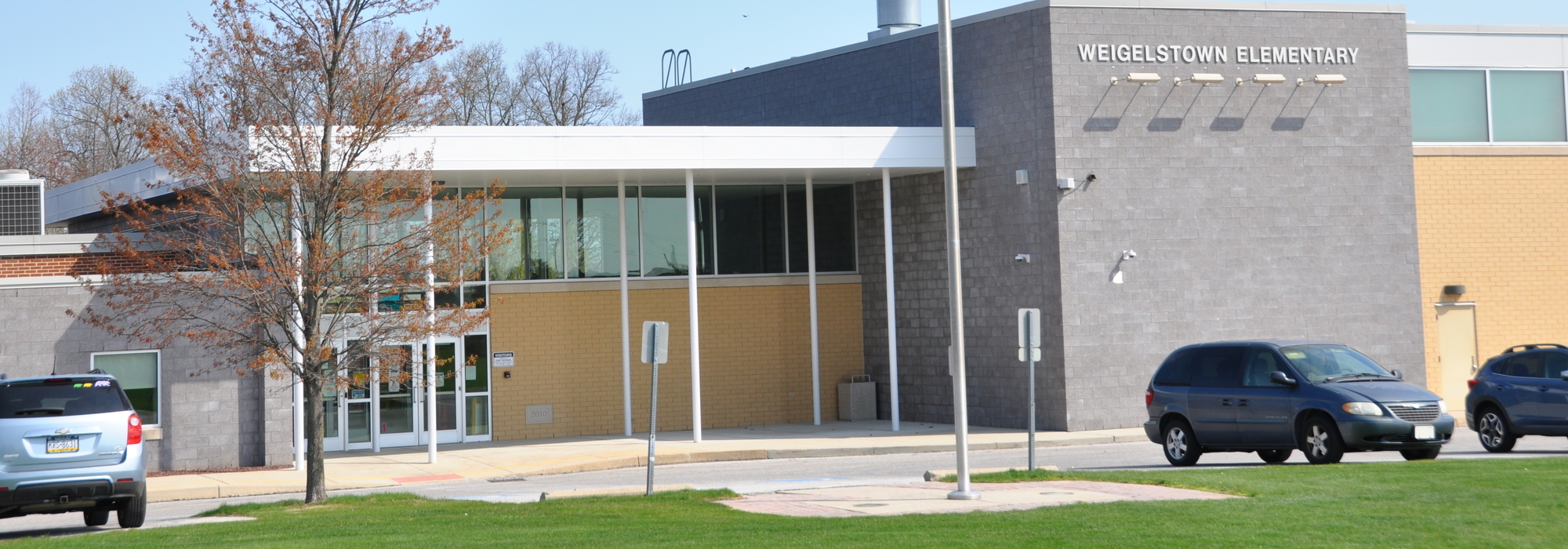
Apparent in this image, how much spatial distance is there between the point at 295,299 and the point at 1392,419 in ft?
39.6

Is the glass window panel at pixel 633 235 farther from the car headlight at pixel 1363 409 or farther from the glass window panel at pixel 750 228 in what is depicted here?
the car headlight at pixel 1363 409

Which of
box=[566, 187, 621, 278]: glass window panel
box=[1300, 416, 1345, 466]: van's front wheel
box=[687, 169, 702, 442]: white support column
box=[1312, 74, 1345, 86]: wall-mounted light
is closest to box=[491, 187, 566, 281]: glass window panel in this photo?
box=[566, 187, 621, 278]: glass window panel

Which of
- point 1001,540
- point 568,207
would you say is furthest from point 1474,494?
point 568,207

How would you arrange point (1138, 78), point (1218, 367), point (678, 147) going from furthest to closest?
point (1138, 78)
point (678, 147)
point (1218, 367)

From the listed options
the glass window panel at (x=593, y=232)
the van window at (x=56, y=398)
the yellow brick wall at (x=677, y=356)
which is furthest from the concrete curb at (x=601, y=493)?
the glass window panel at (x=593, y=232)

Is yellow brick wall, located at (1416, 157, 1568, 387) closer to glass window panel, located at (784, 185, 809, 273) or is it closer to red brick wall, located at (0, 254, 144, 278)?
glass window panel, located at (784, 185, 809, 273)

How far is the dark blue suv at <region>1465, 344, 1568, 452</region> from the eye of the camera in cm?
1858

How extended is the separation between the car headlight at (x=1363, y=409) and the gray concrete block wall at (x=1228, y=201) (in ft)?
23.3

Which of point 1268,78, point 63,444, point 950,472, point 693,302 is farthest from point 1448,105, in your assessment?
point 63,444

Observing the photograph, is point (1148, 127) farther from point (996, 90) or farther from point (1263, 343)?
point (1263, 343)

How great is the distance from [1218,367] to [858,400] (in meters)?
9.78

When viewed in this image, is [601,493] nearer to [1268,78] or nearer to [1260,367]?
[1260,367]

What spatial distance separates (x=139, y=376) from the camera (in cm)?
2039

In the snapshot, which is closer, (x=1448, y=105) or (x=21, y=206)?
(x=21, y=206)
